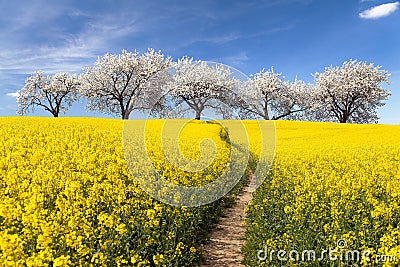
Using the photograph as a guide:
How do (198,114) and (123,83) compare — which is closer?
(198,114)

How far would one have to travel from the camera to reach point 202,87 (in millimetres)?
53844

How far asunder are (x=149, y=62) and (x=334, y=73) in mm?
31486

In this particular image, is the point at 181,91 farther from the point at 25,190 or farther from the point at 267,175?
the point at 25,190

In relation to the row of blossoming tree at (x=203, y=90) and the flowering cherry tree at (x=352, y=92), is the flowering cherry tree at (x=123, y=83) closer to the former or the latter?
the row of blossoming tree at (x=203, y=90)

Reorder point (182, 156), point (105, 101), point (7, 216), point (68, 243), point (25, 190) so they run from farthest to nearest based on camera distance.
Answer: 1. point (105, 101)
2. point (182, 156)
3. point (25, 190)
4. point (7, 216)
5. point (68, 243)

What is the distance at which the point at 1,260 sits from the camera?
3.89 m

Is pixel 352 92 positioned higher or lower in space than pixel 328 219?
higher

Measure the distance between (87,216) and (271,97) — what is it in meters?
60.0

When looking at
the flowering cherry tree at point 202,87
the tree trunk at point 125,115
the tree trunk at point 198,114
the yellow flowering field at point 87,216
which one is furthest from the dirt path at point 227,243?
the tree trunk at point 125,115

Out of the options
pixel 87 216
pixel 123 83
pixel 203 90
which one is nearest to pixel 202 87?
pixel 203 90

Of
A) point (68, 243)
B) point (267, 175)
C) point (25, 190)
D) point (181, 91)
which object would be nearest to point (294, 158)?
point (267, 175)

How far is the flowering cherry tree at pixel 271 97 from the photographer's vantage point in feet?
206

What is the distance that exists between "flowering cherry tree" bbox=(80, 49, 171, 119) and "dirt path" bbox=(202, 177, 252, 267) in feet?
152

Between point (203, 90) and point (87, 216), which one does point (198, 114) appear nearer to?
point (203, 90)
